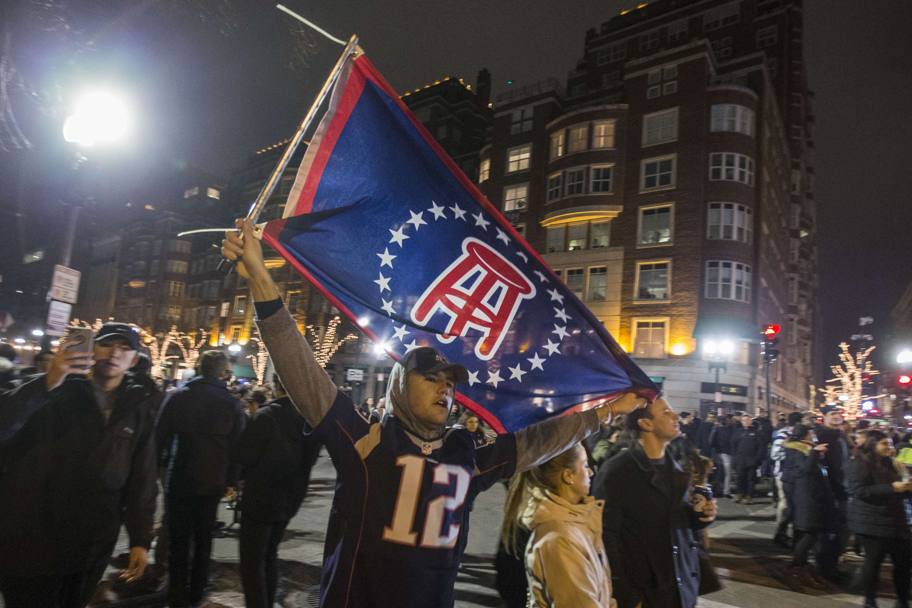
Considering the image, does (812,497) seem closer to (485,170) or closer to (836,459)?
(836,459)

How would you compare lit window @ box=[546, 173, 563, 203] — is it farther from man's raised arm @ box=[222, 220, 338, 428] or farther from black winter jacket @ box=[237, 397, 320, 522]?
man's raised arm @ box=[222, 220, 338, 428]

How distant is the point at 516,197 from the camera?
3722cm

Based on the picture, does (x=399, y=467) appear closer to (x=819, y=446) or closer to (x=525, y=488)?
(x=525, y=488)

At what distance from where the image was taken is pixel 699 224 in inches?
1172

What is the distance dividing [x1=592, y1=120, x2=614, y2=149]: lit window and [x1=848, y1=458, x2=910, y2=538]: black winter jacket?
29208 millimetres

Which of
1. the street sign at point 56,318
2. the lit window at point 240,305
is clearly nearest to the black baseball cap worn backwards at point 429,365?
the street sign at point 56,318

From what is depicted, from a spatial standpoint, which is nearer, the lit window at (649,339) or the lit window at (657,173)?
the lit window at (649,339)

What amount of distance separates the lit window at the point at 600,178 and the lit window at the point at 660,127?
242 cm

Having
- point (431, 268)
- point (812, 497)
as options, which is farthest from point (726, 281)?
point (431, 268)

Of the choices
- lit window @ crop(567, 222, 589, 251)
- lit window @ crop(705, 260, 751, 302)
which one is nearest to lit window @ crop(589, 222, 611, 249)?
lit window @ crop(567, 222, 589, 251)

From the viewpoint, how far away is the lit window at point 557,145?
34.7 meters

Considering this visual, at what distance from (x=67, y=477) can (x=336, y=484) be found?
170cm

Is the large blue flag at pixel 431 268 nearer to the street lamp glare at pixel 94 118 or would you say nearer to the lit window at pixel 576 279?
the street lamp glare at pixel 94 118

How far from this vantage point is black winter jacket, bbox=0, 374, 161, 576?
9.08 feet
